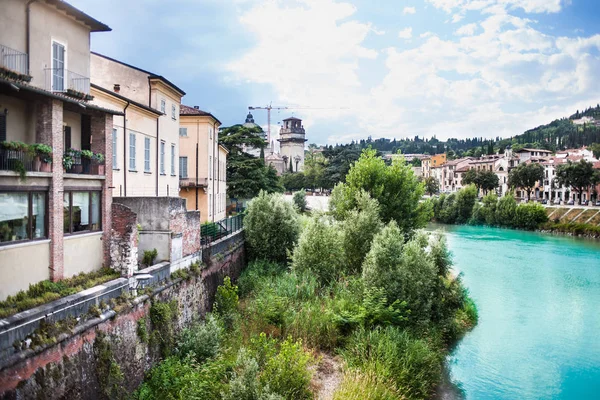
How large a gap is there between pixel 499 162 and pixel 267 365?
318 ft

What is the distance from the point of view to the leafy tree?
97.1 feet

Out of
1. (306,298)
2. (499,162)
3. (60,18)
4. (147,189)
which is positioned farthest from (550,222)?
(60,18)

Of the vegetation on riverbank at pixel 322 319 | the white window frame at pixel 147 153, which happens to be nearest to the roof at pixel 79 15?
the white window frame at pixel 147 153

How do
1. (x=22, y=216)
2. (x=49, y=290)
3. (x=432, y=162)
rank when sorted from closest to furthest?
(x=22, y=216)
(x=49, y=290)
(x=432, y=162)

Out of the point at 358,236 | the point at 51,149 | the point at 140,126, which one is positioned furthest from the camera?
the point at 358,236

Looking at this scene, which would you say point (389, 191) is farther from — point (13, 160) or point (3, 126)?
point (13, 160)

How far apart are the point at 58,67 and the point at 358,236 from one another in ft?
52.8

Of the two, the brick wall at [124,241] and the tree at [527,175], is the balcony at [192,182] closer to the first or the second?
the brick wall at [124,241]

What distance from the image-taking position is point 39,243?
35.6 ft

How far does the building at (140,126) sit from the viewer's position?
1864 cm

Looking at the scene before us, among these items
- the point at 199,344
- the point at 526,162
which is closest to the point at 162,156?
the point at 199,344

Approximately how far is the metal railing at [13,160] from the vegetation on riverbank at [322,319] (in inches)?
237

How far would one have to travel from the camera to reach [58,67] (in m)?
13.5

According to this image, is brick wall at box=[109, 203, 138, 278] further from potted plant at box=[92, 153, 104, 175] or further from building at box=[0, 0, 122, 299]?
potted plant at box=[92, 153, 104, 175]
